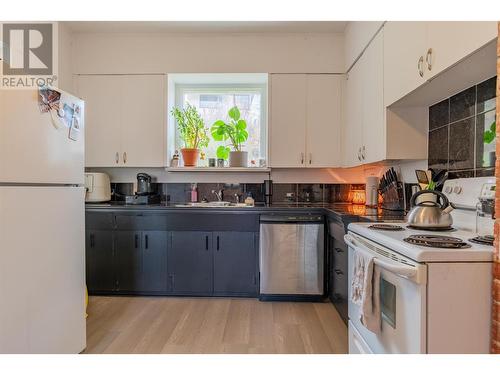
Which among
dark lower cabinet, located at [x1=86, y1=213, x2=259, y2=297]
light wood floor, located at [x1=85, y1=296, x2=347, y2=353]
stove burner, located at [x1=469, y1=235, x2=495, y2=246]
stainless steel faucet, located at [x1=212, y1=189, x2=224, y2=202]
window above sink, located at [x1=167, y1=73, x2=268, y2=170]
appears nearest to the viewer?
stove burner, located at [x1=469, y1=235, x2=495, y2=246]

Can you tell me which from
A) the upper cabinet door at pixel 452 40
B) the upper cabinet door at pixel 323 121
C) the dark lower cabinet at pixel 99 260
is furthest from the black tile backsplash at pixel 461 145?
the dark lower cabinet at pixel 99 260

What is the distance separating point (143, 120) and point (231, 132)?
3.10ft

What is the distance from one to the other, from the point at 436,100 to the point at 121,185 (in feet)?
10.3

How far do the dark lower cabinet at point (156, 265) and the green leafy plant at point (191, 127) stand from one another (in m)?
1.12

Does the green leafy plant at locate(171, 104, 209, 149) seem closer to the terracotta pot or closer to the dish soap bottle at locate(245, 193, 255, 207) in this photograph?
the terracotta pot

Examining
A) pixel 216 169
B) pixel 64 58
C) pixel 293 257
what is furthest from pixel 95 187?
pixel 293 257

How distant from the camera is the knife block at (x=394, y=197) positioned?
2.62 metres

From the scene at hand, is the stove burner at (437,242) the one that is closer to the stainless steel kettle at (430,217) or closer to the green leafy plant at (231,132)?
the stainless steel kettle at (430,217)

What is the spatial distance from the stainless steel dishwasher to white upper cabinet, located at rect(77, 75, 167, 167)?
144cm

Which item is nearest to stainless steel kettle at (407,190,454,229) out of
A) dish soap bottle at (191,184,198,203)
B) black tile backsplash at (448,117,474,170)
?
black tile backsplash at (448,117,474,170)

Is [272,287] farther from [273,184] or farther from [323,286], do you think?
[273,184]

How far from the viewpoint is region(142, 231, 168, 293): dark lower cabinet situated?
3.01 m

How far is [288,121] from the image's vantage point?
11.1ft
